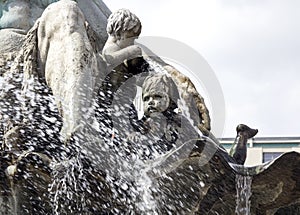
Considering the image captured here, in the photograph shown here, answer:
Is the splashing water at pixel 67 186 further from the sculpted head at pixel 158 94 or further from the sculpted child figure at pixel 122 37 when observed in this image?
the sculpted child figure at pixel 122 37

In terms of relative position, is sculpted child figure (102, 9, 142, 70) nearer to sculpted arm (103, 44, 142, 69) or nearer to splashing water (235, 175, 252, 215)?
sculpted arm (103, 44, 142, 69)

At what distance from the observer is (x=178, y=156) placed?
5.01m

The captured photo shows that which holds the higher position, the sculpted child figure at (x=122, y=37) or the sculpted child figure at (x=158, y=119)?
the sculpted child figure at (x=122, y=37)

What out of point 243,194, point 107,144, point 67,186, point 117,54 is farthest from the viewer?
point 117,54

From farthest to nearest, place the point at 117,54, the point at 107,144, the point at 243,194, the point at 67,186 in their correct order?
the point at 117,54
the point at 243,194
the point at 107,144
the point at 67,186

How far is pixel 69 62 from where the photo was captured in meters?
5.44

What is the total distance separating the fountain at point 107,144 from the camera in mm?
5000

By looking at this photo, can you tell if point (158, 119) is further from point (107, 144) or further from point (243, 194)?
point (243, 194)

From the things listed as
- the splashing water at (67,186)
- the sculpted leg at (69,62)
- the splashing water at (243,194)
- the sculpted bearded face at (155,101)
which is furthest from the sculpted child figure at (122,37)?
the splashing water at (243,194)

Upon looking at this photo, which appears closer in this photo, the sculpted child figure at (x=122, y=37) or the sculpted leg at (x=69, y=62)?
the sculpted leg at (x=69, y=62)

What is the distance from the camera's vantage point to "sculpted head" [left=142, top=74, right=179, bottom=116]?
17.7 ft

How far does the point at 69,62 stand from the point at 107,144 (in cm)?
68

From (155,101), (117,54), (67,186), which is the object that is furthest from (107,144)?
(117,54)

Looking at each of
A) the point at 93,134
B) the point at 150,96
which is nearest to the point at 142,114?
the point at 150,96
